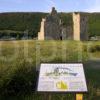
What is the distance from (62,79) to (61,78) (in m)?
0.05

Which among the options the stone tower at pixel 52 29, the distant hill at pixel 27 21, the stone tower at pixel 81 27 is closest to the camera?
the stone tower at pixel 81 27

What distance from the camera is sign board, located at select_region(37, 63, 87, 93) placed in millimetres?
7617

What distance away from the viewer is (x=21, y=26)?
112 meters

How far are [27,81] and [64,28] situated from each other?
38.9 m

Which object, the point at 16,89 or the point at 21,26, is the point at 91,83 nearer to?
the point at 16,89

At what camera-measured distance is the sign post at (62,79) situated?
7598 mm

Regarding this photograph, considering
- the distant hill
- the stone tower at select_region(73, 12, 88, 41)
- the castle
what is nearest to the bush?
the stone tower at select_region(73, 12, 88, 41)

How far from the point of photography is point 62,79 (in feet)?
26.0

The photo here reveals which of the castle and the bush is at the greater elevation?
the castle

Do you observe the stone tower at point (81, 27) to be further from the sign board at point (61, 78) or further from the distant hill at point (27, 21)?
the distant hill at point (27, 21)

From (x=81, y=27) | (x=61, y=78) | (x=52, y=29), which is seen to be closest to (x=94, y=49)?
(x=61, y=78)

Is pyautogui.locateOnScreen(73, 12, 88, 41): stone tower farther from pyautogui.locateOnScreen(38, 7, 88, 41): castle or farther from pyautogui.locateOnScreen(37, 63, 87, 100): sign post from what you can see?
pyautogui.locateOnScreen(37, 63, 87, 100): sign post

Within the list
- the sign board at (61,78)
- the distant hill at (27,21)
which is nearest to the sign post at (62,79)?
the sign board at (61,78)

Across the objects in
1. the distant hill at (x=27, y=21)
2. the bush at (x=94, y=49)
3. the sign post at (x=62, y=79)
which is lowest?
the bush at (x=94, y=49)
